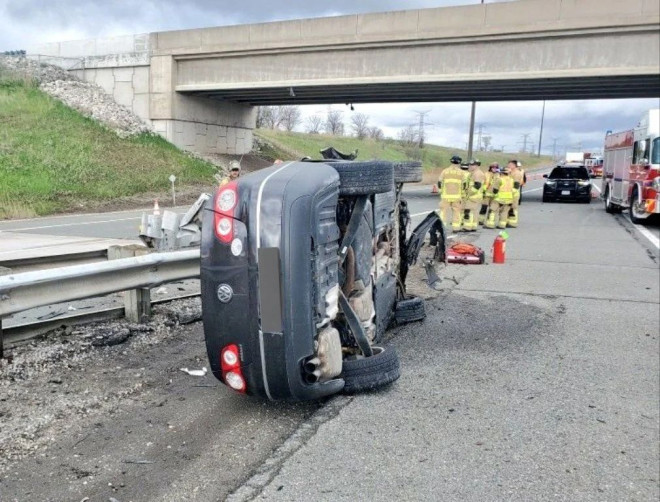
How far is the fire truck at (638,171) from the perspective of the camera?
16.0m

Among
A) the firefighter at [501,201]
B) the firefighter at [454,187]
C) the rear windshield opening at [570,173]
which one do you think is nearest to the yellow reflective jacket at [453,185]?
the firefighter at [454,187]

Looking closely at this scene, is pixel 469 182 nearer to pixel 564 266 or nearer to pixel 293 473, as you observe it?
pixel 564 266

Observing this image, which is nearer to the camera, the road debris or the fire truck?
the road debris

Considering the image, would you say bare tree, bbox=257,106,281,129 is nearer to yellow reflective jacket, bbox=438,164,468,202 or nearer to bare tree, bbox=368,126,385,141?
bare tree, bbox=368,126,385,141

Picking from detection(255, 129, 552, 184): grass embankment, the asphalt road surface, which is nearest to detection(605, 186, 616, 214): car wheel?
detection(255, 129, 552, 184): grass embankment

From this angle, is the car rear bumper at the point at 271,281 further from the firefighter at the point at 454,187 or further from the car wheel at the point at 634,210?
the car wheel at the point at 634,210

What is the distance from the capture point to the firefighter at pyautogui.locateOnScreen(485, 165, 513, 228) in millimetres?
15281

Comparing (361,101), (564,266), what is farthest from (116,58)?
(564,266)

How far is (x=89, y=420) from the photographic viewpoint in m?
3.34

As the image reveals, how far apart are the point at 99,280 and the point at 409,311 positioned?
2658 millimetres

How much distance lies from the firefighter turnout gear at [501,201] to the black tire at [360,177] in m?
12.0

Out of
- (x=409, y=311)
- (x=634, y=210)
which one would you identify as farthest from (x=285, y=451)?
(x=634, y=210)

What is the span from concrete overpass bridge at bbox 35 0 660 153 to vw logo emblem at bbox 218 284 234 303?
20735 mm


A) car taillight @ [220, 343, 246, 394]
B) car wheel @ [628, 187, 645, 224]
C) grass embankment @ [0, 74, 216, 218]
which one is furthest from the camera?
grass embankment @ [0, 74, 216, 218]
